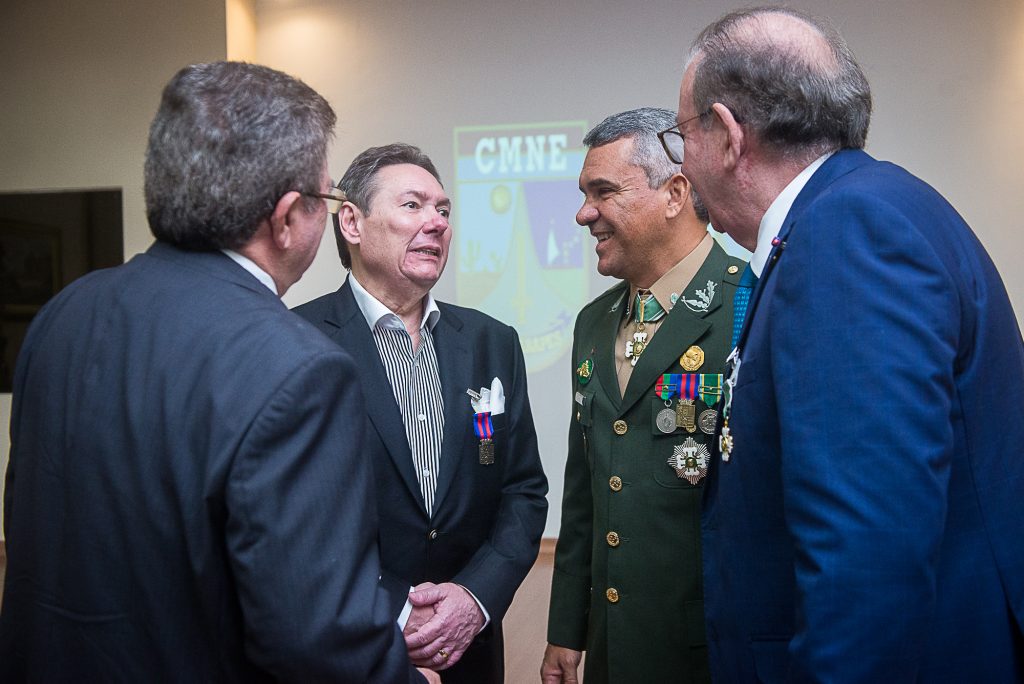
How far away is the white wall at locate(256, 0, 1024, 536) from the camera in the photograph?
5270mm

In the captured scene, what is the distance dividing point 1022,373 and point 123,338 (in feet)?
3.91

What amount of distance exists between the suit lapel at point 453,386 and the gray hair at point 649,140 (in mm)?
588

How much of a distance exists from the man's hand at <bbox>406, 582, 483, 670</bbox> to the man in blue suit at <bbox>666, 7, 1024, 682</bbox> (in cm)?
64

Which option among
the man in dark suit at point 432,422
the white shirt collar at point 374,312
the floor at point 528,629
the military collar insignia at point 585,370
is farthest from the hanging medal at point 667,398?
the floor at point 528,629

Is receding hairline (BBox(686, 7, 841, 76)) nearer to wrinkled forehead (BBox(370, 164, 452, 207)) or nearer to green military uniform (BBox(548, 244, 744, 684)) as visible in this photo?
green military uniform (BBox(548, 244, 744, 684))

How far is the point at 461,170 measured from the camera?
18.9 feet

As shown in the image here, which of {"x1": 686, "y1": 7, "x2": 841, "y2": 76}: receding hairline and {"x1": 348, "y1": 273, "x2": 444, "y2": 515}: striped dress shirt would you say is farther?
{"x1": 348, "y1": 273, "x2": 444, "y2": 515}: striped dress shirt

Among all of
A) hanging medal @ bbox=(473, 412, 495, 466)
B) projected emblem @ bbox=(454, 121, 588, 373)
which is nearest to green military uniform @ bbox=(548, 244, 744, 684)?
hanging medal @ bbox=(473, 412, 495, 466)

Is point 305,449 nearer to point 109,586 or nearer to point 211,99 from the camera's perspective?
point 109,586

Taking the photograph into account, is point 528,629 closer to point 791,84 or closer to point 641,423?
point 641,423

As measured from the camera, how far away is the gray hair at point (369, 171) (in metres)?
2.14

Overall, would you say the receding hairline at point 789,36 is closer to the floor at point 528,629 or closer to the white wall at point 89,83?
the floor at point 528,629

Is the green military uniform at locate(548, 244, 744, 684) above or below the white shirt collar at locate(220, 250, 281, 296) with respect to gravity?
below

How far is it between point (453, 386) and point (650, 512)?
54 centimetres
